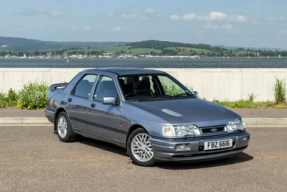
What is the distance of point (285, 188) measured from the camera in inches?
208

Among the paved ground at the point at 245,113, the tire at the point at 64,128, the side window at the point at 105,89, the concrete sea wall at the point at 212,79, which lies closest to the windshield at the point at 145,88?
the side window at the point at 105,89

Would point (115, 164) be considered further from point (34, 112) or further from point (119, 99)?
point (34, 112)

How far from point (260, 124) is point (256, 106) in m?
3.25

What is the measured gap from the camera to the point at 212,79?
16312mm

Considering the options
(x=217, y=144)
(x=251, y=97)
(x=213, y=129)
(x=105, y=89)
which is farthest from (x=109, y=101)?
(x=251, y=97)

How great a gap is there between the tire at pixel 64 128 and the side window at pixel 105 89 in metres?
1.05

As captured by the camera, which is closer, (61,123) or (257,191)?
(257,191)

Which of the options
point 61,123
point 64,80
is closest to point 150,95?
point 61,123

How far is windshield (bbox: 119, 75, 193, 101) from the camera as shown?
7.32 metres

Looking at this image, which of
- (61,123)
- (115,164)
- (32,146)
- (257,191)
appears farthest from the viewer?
(61,123)

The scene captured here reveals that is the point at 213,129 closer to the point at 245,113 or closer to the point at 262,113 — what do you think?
the point at 245,113

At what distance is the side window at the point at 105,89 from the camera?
7.51m

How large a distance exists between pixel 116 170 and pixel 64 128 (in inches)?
105

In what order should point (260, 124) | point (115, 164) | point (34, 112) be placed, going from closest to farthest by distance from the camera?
point (115, 164)
point (260, 124)
point (34, 112)
